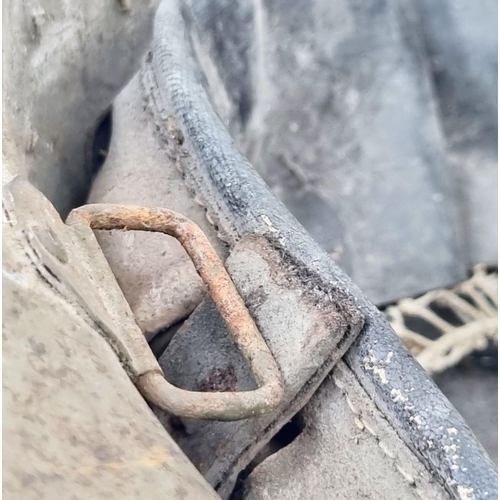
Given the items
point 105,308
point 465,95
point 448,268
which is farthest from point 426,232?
point 105,308

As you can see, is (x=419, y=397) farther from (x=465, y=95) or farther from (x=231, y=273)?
(x=465, y=95)

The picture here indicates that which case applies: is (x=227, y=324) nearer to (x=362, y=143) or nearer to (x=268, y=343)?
(x=268, y=343)

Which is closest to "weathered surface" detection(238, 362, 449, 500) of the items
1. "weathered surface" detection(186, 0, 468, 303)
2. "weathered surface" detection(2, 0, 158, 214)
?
"weathered surface" detection(2, 0, 158, 214)

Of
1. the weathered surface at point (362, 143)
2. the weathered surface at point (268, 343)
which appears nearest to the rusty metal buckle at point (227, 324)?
the weathered surface at point (268, 343)

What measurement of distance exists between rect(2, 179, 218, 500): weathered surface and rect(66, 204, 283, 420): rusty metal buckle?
16mm

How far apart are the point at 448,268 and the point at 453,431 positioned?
391 mm

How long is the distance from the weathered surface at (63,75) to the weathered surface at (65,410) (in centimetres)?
11

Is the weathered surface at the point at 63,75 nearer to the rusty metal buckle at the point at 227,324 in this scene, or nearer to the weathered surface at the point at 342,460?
the rusty metal buckle at the point at 227,324

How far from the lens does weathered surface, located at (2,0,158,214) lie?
1.29ft

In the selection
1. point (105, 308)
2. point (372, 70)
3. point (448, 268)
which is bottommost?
point (105, 308)

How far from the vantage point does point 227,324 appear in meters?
0.36

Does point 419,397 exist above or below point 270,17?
below

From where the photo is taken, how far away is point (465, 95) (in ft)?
2.52

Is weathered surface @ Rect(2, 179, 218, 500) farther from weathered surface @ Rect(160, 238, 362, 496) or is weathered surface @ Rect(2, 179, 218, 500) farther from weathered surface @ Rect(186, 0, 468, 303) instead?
weathered surface @ Rect(186, 0, 468, 303)
